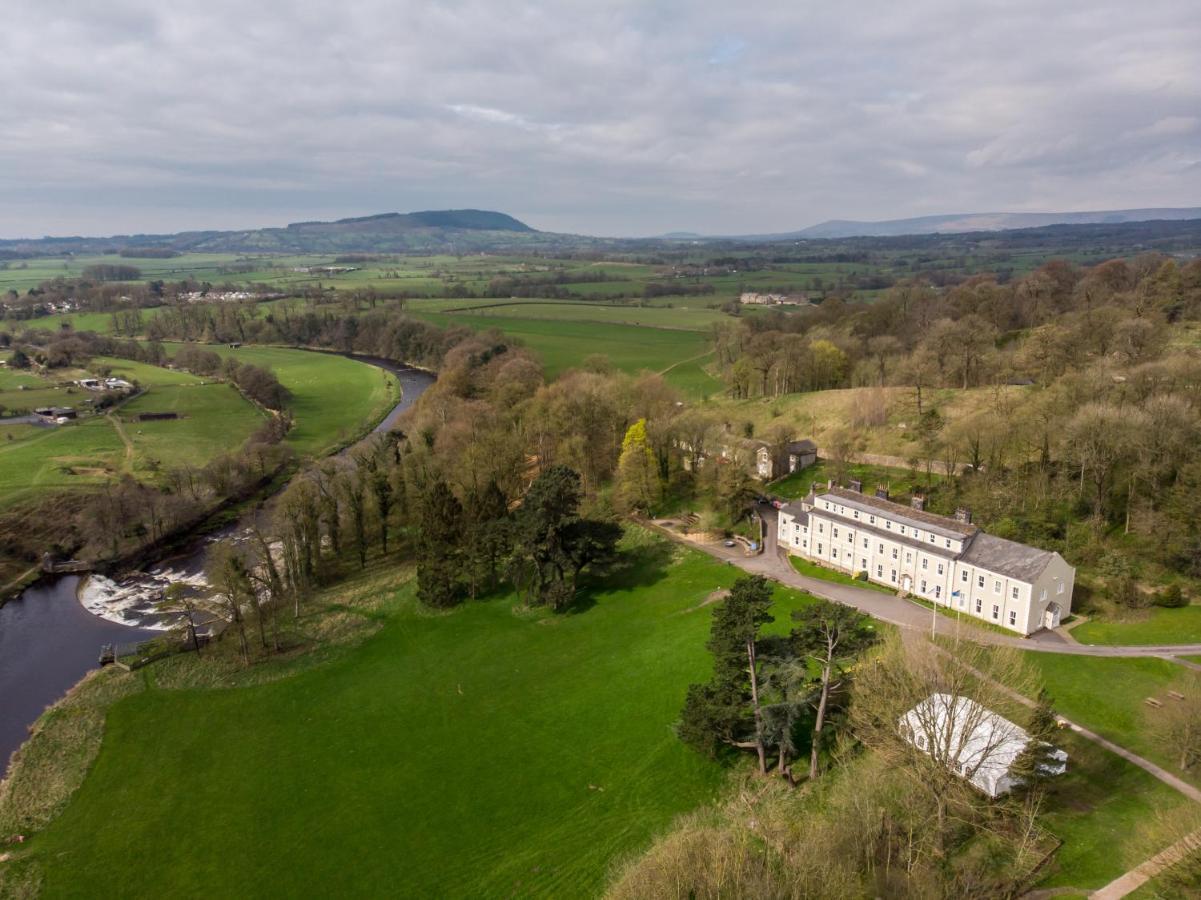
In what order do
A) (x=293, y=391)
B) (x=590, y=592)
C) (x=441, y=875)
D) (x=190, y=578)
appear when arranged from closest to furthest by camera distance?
(x=441, y=875) < (x=590, y=592) < (x=190, y=578) < (x=293, y=391)

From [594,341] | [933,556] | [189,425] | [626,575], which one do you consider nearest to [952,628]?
[933,556]

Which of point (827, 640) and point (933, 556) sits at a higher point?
point (827, 640)

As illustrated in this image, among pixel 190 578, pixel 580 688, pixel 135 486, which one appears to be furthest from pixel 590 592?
pixel 135 486

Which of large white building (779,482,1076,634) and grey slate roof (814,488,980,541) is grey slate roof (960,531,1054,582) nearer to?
large white building (779,482,1076,634)

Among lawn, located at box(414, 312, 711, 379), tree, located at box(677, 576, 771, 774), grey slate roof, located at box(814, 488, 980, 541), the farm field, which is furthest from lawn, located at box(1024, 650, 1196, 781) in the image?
the farm field

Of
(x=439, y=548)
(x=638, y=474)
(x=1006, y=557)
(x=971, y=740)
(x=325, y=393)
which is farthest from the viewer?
(x=325, y=393)

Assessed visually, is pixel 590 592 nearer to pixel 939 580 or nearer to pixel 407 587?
pixel 407 587

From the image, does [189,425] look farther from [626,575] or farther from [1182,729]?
[1182,729]
